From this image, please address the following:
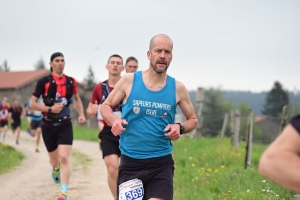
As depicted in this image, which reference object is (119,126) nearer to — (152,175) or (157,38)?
(152,175)

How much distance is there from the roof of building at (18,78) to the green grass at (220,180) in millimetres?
55482

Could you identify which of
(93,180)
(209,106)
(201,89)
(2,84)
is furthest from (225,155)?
(209,106)

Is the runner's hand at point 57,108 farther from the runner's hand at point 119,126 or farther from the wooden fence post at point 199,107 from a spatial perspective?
the wooden fence post at point 199,107

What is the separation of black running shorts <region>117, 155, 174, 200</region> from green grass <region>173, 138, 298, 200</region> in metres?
2.45

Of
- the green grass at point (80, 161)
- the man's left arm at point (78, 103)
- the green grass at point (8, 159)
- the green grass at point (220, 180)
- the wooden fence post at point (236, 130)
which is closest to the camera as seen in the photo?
the green grass at point (220, 180)

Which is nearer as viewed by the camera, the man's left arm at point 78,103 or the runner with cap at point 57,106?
the runner with cap at point 57,106

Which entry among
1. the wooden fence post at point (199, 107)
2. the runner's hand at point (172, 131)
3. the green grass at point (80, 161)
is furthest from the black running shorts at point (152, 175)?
the wooden fence post at point (199, 107)

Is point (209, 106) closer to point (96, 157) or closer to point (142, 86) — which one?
point (96, 157)

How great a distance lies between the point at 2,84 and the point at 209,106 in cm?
4689

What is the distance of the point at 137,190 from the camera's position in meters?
5.19

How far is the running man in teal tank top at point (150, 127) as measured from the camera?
5141mm

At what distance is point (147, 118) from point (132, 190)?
0.74 m

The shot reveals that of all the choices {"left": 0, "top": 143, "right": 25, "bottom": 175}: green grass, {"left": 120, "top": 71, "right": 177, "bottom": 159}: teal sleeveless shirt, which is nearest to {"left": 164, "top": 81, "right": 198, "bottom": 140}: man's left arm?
{"left": 120, "top": 71, "right": 177, "bottom": 159}: teal sleeveless shirt

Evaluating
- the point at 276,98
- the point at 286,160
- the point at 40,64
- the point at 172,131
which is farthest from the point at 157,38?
the point at 40,64
